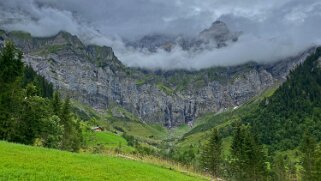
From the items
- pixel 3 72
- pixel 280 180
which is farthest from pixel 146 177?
pixel 280 180

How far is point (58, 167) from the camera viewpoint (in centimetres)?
3941

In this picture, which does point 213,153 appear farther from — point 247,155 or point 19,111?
point 19,111

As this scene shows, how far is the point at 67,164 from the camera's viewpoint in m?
42.1

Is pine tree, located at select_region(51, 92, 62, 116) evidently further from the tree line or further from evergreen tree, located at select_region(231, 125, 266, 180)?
evergreen tree, located at select_region(231, 125, 266, 180)

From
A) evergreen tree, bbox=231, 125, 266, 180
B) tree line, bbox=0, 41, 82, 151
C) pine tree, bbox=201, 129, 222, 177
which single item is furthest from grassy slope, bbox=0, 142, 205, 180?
pine tree, bbox=201, 129, 222, 177

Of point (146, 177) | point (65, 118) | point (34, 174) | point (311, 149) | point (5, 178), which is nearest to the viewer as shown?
point (5, 178)

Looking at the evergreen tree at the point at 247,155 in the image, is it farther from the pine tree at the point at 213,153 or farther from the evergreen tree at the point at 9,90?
the evergreen tree at the point at 9,90

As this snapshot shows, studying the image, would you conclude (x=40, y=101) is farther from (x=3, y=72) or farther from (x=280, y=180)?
(x=280, y=180)

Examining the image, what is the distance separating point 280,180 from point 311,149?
4613 cm

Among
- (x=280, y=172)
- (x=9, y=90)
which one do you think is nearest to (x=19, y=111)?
(x=9, y=90)

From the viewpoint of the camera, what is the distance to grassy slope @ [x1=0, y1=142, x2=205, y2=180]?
35250 millimetres

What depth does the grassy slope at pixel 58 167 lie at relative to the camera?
35.2 meters

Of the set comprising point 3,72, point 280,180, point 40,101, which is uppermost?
point 3,72

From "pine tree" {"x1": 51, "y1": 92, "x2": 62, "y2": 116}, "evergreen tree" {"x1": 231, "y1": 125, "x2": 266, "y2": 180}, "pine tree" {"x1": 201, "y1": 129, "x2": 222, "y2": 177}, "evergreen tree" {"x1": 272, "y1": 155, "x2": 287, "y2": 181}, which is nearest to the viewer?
"pine tree" {"x1": 51, "y1": 92, "x2": 62, "y2": 116}
